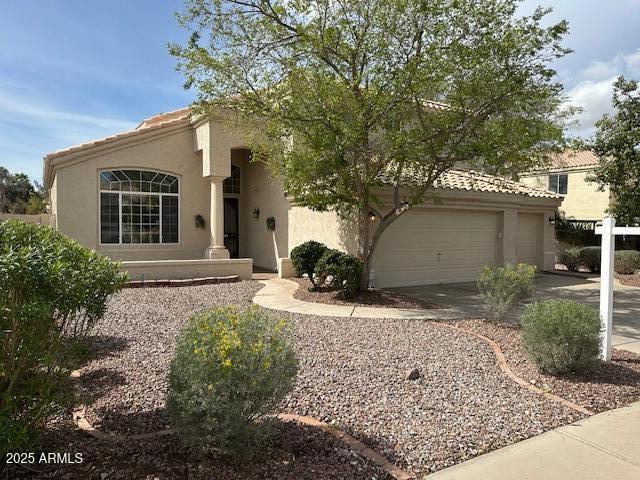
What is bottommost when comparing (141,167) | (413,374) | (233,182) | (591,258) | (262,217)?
(413,374)

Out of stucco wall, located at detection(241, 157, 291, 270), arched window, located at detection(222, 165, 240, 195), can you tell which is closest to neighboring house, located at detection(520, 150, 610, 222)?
stucco wall, located at detection(241, 157, 291, 270)

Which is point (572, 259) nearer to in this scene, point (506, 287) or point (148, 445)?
point (506, 287)

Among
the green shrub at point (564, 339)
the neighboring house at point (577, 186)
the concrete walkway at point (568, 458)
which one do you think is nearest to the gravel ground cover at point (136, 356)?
the concrete walkway at point (568, 458)

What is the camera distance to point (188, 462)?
3.06 m

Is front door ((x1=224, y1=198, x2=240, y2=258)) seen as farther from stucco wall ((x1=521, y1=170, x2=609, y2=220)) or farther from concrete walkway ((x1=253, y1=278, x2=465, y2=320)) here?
stucco wall ((x1=521, y1=170, x2=609, y2=220))

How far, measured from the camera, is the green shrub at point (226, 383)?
2.88 metres

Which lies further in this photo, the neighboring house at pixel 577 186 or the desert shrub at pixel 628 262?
the neighboring house at pixel 577 186

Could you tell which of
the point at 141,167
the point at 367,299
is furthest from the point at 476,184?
the point at 141,167

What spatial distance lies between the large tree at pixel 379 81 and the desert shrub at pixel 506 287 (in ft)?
9.60

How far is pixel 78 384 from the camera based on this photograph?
4.66m

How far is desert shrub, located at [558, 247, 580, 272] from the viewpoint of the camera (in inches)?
695

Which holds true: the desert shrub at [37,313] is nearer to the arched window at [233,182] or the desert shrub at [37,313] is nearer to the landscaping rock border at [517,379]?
the landscaping rock border at [517,379]

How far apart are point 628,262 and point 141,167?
17.3 m

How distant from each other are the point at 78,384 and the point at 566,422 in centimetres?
486
